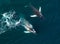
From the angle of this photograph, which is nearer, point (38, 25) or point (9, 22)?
point (38, 25)

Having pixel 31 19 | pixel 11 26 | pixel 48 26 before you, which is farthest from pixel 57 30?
pixel 11 26

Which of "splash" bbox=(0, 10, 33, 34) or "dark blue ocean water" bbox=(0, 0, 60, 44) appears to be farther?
"splash" bbox=(0, 10, 33, 34)

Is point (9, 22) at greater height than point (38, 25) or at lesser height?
greater

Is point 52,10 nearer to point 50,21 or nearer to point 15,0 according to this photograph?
point 50,21

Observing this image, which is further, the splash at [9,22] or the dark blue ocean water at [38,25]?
the splash at [9,22]
